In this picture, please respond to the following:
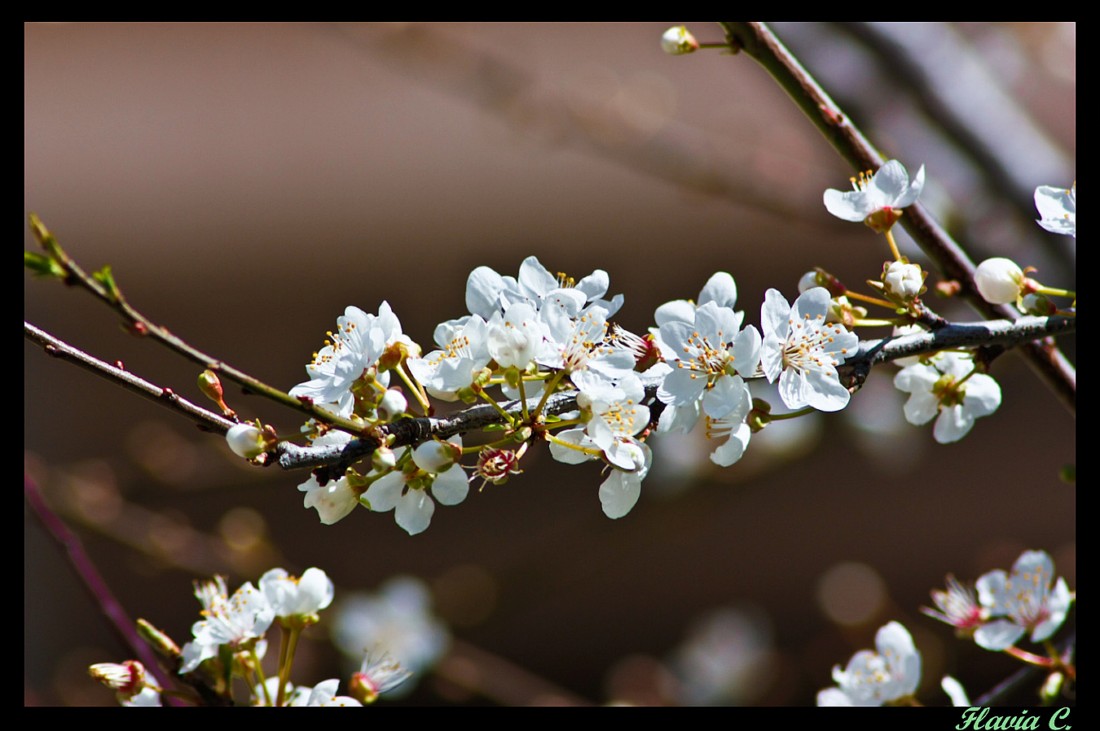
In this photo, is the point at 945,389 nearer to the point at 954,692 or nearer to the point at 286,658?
the point at 954,692

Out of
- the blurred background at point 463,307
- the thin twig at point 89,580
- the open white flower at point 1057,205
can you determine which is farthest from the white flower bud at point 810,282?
the blurred background at point 463,307

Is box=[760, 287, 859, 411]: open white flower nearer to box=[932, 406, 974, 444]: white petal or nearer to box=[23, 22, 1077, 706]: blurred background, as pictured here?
box=[932, 406, 974, 444]: white petal

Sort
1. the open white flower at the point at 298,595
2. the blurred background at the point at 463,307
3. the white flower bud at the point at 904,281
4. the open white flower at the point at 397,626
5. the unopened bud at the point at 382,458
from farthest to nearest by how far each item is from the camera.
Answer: the blurred background at the point at 463,307 → the open white flower at the point at 397,626 → the open white flower at the point at 298,595 → the white flower bud at the point at 904,281 → the unopened bud at the point at 382,458

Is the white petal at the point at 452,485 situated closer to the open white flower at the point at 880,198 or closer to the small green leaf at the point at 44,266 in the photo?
the small green leaf at the point at 44,266

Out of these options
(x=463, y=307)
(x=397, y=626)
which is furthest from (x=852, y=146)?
(x=463, y=307)

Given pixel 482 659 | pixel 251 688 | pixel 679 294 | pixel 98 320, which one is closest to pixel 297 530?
pixel 482 659

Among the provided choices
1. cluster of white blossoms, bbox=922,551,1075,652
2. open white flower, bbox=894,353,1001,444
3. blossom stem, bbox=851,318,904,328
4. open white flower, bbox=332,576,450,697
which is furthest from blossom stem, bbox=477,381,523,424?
open white flower, bbox=332,576,450,697
